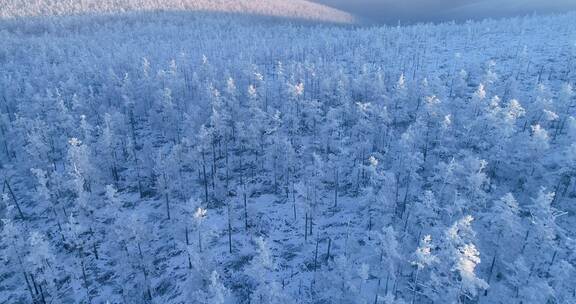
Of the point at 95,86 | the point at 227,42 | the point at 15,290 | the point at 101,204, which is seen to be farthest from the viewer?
the point at 227,42

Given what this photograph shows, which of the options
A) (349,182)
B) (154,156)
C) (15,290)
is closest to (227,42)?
(154,156)

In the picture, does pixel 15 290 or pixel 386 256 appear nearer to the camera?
pixel 386 256

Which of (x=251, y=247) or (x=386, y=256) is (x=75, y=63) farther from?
(x=386, y=256)

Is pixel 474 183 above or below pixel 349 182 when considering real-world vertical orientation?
above

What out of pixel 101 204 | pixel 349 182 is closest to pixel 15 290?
pixel 101 204

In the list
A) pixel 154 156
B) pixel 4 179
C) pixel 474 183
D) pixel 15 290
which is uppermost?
pixel 474 183

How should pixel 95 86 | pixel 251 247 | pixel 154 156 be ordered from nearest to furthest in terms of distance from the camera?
pixel 251 247 < pixel 154 156 < pixel 95 86
